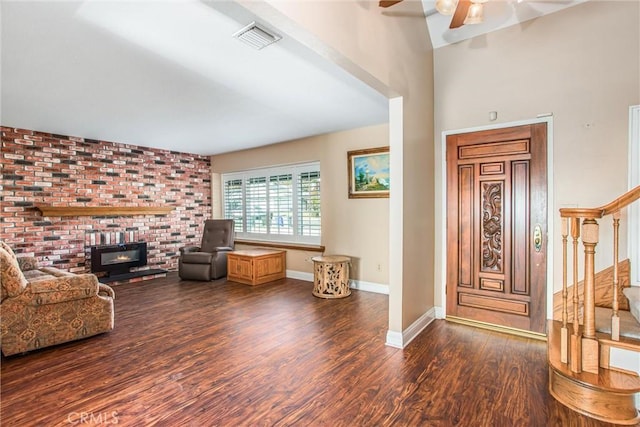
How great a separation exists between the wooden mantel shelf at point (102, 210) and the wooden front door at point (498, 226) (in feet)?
17.1

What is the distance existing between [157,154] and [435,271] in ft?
18.0

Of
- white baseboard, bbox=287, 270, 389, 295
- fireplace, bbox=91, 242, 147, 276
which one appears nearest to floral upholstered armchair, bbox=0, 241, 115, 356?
fireplace, bbox=91, 242, 147, 276

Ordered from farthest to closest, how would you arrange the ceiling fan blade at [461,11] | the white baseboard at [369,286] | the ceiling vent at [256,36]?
the white baseboard at [369,286] < the ceiling vent at [256,36] < the ceiling fan blade at [461,11]

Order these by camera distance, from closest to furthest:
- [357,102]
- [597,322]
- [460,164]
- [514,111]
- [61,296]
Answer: [597,322], [61,296], [514,111], [460,164], [357,102]

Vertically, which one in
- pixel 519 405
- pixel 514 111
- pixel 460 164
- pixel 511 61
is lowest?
pixel 519 405

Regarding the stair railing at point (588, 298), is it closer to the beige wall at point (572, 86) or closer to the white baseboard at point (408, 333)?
the beige wall at point (572, 86)

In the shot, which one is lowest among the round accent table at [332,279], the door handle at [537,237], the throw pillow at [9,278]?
the round accent table at [332,279]

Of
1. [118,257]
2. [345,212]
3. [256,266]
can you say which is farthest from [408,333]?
[118,257]

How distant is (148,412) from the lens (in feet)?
6.47

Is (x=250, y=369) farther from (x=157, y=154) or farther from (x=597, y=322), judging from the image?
(x=157, y=154)

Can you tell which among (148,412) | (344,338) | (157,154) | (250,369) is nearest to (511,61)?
(344,338)

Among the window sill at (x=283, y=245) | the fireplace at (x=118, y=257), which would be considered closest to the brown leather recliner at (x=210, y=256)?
the window sill at (x=283, y=245)

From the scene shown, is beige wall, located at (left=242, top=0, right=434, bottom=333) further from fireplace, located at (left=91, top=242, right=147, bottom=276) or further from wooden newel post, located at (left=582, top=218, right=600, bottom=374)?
fireplace, located at (left=91, top=242, right=147, bottom=276)

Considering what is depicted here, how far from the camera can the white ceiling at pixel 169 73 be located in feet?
7.04
